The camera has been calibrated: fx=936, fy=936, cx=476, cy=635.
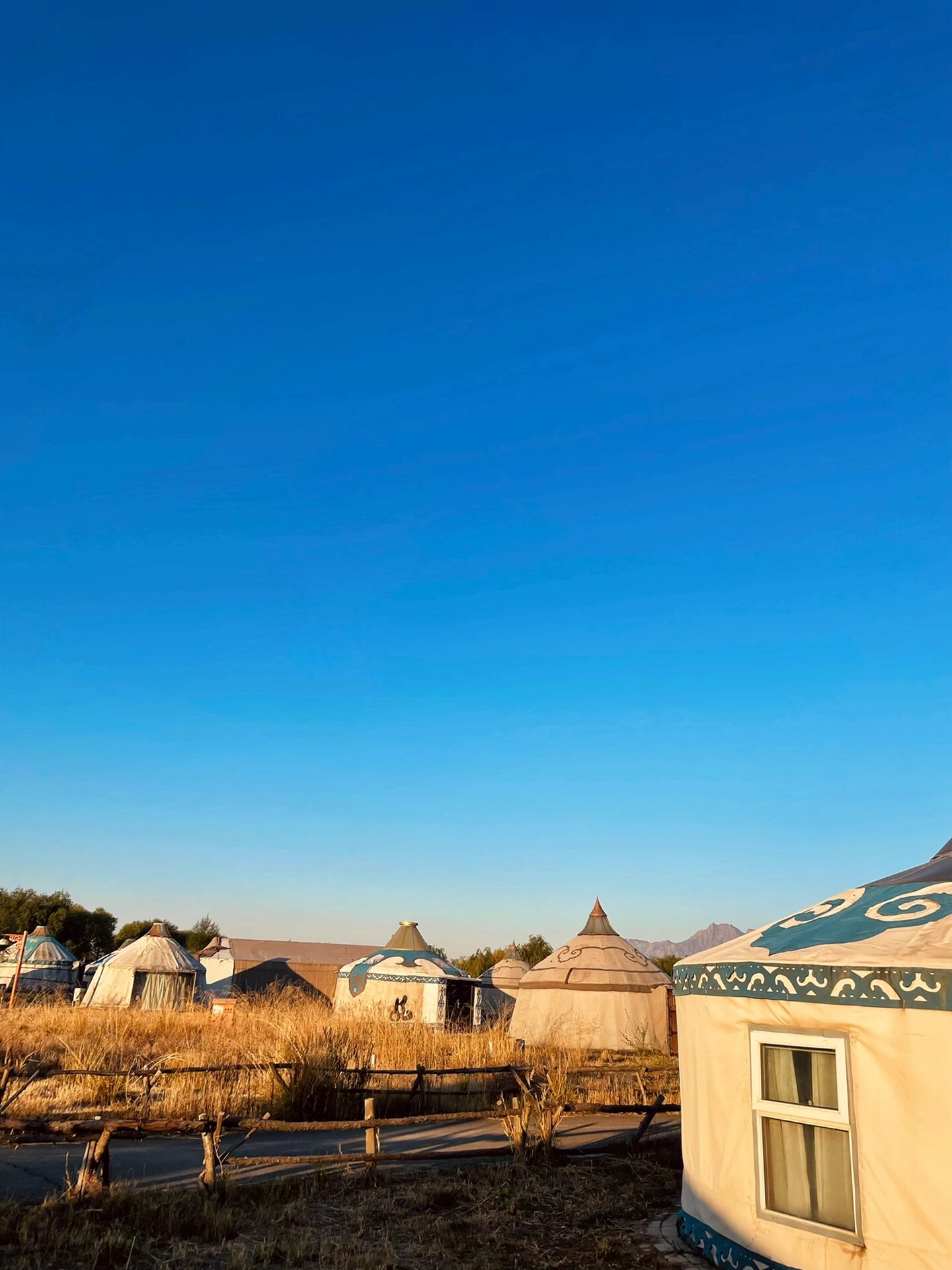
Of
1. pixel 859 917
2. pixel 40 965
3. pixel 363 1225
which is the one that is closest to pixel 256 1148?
pixel 363 1225

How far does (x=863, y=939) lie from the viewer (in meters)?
5.01

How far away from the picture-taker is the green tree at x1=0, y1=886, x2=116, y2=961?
160ft

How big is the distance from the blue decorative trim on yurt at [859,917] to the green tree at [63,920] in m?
50.0

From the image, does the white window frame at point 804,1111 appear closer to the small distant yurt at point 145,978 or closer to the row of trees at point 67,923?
the small distant yurt at point 145,978

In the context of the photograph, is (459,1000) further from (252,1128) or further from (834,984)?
(834,984)

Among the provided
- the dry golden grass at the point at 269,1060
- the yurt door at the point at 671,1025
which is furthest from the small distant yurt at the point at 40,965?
the yurt door at the point at 671,1025

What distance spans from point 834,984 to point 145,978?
29668 millimetres

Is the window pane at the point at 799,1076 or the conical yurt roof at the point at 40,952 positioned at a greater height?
the window pane at the point at 799,1076

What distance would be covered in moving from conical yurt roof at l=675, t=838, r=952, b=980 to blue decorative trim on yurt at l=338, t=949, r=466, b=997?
22.9 m

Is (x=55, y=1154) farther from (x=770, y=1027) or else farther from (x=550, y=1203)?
(x=770, y=1027)

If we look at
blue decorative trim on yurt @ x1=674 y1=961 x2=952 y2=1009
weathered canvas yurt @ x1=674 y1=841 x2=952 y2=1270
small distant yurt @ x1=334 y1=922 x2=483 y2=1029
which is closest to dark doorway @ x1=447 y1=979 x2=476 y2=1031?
small distant yurt @ x1=334 y1=922 x2=483 y2=1029

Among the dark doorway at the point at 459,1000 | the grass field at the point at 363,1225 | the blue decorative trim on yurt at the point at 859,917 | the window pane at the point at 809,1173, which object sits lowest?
the dark doorway at the point at 459,1000

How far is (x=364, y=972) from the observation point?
93.1 ft

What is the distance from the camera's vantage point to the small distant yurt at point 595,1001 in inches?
823
